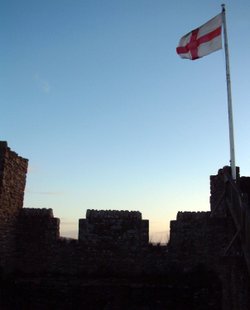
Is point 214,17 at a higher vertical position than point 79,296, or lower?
higher

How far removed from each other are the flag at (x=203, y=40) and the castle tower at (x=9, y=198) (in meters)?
5.91

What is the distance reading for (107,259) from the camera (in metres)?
12.3

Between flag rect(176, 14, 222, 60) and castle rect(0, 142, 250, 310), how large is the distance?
357 centimetres

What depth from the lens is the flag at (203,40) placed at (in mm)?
10656

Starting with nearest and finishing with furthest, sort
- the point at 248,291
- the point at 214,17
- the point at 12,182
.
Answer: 1. the point at 248,291
2. the point at 214,17
3. the point at 12,182

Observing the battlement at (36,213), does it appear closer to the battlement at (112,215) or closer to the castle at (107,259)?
the castle at (107,259)

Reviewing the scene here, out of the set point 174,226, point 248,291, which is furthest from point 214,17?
point 248,291

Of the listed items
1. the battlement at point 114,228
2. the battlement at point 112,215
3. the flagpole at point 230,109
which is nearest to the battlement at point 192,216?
the battlement at point 114,228

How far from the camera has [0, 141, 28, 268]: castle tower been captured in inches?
460

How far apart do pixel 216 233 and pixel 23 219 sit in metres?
5.98

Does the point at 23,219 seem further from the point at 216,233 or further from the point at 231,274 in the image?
the point at 231,274

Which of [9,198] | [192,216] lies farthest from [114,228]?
[9,198]

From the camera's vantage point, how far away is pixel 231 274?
8.89m

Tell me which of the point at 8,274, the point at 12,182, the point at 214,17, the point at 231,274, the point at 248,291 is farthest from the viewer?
the point at 12,182
